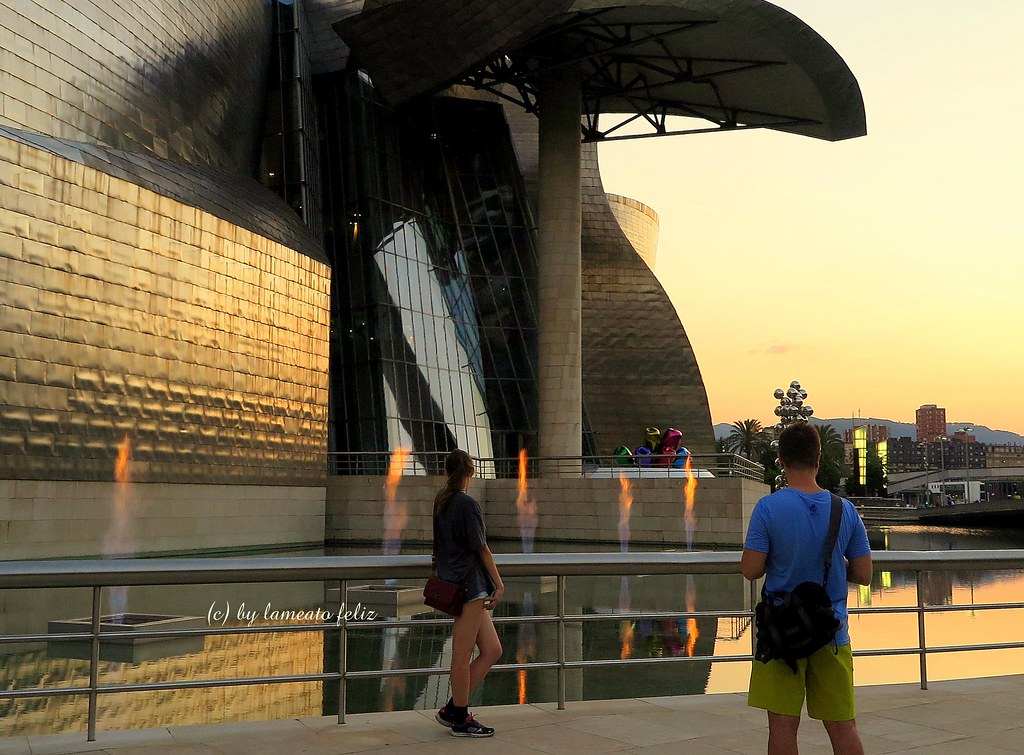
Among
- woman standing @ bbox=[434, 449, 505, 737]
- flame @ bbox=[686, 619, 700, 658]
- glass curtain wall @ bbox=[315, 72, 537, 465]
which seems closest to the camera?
woman standing @ bbox=[434, 449, 505, 737]

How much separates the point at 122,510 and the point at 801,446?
22.0 metres

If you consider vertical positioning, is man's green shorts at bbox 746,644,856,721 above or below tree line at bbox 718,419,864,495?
below

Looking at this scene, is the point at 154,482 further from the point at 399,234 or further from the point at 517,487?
the point at 399,234

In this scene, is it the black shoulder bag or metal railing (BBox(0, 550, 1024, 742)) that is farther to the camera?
metal railing (BBox(0, 550, 1024, 742))

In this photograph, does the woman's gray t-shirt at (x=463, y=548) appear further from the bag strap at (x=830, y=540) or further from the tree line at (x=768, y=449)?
the tree line at (x=768, y=449)

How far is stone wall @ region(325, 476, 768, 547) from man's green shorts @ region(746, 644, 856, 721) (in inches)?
952

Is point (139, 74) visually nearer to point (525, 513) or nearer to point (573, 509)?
point (525, 513)

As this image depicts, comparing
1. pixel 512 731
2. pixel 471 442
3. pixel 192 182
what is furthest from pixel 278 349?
pixel 512 731

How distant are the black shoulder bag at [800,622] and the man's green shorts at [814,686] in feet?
0.23

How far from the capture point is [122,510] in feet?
79.3

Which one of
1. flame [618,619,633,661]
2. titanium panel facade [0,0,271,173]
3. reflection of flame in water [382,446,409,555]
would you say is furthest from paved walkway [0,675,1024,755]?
reflection of flame in water [382,446,409,555]

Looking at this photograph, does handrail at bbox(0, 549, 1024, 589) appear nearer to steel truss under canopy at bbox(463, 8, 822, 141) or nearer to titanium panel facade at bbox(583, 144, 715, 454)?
steel truss under canopy at bbox(463, 8, 822, 141)

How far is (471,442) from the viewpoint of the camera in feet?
128

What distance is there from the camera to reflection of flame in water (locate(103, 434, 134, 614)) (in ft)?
77.9
